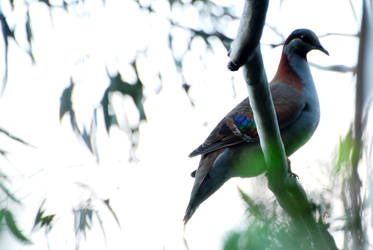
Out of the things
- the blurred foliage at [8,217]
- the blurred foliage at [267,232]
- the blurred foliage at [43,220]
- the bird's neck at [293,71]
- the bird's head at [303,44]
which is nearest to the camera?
the blurred foliage at [267,232]

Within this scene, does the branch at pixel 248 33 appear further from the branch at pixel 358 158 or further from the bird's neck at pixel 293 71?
the bird's neck at pixel 293 71

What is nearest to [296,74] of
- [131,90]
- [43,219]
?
[131,90]

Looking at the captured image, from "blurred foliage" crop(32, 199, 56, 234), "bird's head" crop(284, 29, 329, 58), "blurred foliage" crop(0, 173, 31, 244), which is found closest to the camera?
"blurred foliage" crop(0, 173, 31, 244)

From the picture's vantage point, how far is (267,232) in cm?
116

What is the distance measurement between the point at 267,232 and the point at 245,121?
183 cm

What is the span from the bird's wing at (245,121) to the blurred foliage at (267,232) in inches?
53.1

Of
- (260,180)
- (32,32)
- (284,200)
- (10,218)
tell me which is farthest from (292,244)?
(32,32)

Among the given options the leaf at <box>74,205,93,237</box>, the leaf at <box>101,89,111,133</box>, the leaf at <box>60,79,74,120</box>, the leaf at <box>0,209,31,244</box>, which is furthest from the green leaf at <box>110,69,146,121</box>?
the leaf at <box>0,209,31,244</box>

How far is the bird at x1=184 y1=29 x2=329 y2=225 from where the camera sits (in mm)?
2875

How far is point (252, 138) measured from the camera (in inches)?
114

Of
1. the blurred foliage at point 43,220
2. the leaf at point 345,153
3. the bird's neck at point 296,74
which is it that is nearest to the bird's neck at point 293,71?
the bird's neck at point 296,74

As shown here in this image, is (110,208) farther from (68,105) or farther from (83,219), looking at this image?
(68,105)

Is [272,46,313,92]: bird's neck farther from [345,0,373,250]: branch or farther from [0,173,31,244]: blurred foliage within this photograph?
[345,0,373,250]: branch

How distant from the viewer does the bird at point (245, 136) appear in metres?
2.88
